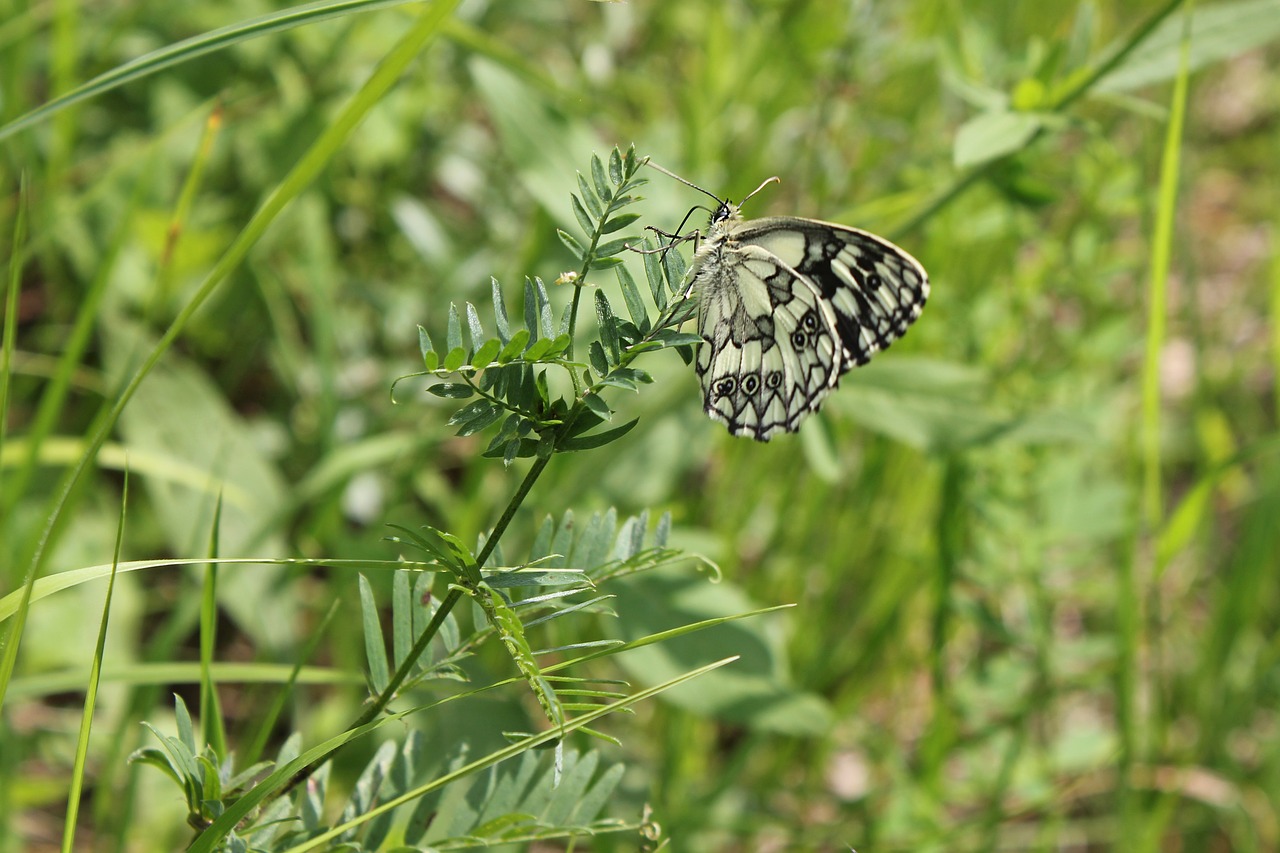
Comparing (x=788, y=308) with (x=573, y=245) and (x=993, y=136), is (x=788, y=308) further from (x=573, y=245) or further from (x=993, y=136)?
(x=573, y=245)

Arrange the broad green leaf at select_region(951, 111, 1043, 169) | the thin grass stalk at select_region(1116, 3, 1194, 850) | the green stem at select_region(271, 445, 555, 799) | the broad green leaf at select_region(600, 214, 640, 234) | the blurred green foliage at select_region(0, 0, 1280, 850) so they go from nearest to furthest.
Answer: the green stem at select_region(271, 445, 555, 799), the broad green leaf at select_region(600, 214, 640, 234), the broad green leaf at select_region(951, 111, 1043, 169), the thin grass stalk at select_region(1116, 3, 1194, 850), the blurred green foliage at select_region(0, 0, 1280, 850)

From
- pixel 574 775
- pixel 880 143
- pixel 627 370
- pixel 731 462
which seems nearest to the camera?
pixel 627 370

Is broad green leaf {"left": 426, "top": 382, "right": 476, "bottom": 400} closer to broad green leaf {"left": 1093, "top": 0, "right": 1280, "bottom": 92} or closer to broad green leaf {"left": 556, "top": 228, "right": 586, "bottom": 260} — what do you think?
broad green leaf {"left": 556, "top": 228, "right": 586, "bottom": 260}

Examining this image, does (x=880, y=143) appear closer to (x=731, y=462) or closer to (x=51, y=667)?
(x=731, y=462)

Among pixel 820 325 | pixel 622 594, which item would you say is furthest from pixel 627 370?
pixel 622 594

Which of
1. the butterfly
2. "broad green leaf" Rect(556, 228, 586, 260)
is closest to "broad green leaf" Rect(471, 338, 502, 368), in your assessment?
"broad green leaf" Rect(556, 228, 586, 260)

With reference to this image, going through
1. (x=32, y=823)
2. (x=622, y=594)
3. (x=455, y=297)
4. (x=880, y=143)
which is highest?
(x=880, y=143)

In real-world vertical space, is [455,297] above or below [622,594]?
above
